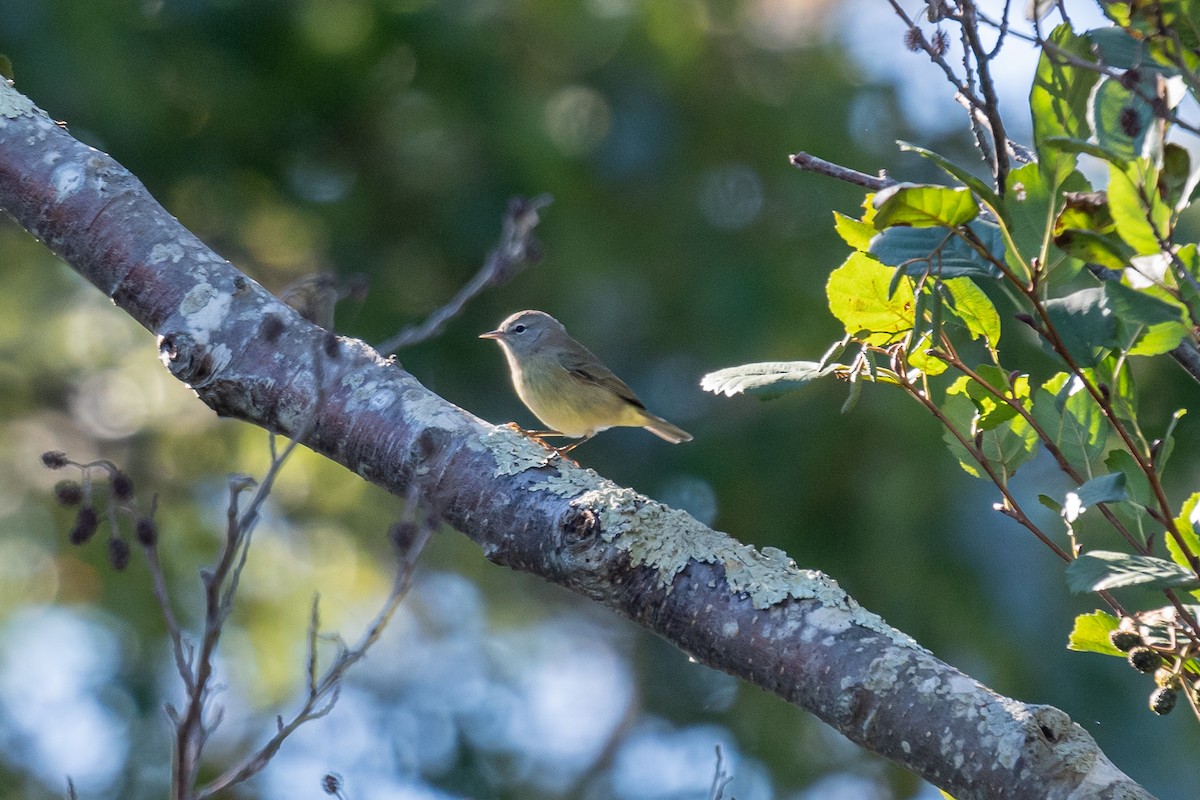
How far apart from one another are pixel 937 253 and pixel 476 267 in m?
5.55

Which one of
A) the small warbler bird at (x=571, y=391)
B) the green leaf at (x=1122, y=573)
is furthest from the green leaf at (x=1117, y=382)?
the small warbler bird at (x=571, y=391)

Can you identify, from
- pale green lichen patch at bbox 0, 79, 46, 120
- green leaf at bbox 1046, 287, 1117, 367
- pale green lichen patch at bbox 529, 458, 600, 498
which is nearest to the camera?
green leaf at bbox 1046, 287, 1117, 367

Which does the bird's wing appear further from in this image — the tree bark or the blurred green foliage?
the tree bark

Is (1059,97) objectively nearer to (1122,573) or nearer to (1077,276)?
(1077,276)

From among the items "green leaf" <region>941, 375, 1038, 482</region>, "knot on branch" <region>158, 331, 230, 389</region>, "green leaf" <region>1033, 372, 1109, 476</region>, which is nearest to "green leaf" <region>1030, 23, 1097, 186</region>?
"green leaf" <region>1033, 372, 1109, 476</region>

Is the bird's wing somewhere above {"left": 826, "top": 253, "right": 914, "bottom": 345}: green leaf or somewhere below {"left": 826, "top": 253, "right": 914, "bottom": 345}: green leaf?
below

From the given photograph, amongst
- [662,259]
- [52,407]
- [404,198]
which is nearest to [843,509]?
[662,259]

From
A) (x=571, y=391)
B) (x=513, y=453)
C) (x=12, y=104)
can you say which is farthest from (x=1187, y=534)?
(x=571, y=391)

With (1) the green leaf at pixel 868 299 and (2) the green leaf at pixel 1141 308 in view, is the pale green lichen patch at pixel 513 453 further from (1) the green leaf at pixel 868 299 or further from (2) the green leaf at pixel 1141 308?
(2) the green leaf at pixel 1141 308

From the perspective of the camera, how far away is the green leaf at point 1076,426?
190 centimetres

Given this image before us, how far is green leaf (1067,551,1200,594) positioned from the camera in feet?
4.98

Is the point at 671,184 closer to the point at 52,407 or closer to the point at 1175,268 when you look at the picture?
the point at 52,407

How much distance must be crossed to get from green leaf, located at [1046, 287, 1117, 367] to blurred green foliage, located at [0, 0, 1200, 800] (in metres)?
4.59

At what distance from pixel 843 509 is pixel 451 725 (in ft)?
9.00
